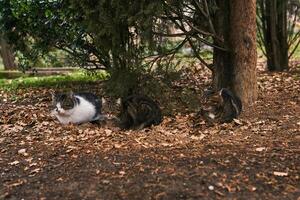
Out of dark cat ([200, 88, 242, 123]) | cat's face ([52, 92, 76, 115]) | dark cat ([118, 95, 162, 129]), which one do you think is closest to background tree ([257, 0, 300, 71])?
dark cat ([200, 88, 242, 123])

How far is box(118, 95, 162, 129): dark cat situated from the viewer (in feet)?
23.0

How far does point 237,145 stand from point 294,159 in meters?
0.72

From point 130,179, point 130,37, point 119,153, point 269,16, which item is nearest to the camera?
point 130,179

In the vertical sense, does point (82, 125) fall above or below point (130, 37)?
below

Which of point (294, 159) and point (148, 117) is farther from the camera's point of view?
point (148, 117)

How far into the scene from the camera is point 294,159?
5.20m

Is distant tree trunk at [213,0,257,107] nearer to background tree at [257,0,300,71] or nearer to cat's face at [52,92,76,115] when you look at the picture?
cat's face at [52,92,76,115]

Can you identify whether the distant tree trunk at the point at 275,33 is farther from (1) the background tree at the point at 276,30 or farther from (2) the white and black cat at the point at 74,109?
(2) the white and black cat at the point at 74,109

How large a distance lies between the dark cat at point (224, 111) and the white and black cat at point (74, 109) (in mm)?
1534

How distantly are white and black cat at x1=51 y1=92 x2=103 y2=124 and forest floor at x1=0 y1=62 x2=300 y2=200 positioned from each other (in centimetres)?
13

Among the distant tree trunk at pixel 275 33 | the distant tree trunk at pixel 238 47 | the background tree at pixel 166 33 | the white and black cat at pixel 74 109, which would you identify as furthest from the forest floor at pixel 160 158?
the distant tree trunk at pixel 275 33

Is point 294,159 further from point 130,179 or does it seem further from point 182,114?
point 182,114

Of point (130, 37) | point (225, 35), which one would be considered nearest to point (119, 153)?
point (130, 37)

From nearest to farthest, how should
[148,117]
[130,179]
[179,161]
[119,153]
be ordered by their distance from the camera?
[130,179]
[179,161]
[119,153]
[148,117]
